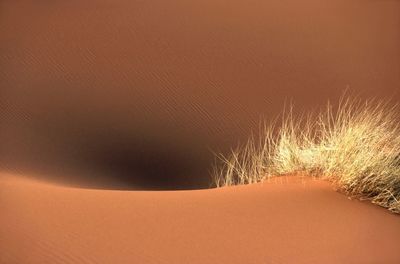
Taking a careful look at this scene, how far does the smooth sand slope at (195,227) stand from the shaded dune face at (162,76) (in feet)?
8.92

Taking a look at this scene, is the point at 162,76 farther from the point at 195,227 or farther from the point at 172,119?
the point at 195,227

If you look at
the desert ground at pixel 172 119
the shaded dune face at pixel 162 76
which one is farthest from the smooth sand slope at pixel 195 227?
the shaded dune face at pixel 162 76

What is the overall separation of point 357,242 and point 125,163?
511cm

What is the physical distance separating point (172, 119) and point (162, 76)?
1098 millimetres

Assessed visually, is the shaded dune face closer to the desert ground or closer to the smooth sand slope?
the desert ground

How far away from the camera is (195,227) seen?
3.81 m

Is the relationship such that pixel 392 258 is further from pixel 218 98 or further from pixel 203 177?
pixel 218 98

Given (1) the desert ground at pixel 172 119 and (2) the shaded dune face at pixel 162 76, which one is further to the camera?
(2) the shaded dune face at pixel 162 76

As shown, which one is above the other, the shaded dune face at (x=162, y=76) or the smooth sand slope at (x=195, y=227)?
the shaded dune face at (x=162, y=76)

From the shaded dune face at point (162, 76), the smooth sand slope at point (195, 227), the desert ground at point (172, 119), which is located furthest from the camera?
the shaded dune face at point (162, 76)

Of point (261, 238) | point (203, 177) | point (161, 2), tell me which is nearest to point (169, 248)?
point (261, 238)

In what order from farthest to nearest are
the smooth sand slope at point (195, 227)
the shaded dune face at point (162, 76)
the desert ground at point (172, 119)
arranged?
the shaded dune face at point (162, 76) < the desert ground at point (172, 119) < the smooth sand slope at point (195, 227)

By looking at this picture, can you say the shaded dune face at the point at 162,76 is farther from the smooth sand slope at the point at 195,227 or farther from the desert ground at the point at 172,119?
the smooth sand slope at the point at 195,227

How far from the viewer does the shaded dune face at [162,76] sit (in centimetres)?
835
